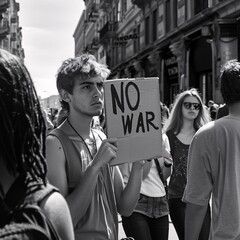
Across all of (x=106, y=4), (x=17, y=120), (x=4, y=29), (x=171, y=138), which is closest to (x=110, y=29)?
(x=106, y=4)

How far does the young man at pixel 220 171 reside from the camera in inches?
118

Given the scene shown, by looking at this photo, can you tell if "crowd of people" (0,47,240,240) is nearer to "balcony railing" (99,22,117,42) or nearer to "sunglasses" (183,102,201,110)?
"sunglasses" (183,102,201,110)

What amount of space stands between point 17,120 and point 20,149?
0.25 feet

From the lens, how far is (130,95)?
3086 mm

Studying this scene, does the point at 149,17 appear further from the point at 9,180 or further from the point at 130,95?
the point at 9,180

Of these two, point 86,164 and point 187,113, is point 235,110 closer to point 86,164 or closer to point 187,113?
point 86,164

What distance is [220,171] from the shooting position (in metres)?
3.07

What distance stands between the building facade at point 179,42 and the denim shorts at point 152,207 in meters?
13.8

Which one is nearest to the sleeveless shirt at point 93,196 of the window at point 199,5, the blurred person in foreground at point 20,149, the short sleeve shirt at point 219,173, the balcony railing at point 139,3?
the short sleeve shirt at point 219,173

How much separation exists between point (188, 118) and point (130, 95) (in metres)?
2.65

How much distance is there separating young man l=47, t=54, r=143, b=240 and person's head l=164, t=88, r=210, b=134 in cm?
255

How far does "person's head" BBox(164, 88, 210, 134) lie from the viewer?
5621mm

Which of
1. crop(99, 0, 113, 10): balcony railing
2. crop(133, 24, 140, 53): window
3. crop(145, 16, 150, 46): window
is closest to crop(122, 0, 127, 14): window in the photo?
crop(133, 24, 140, 53): window

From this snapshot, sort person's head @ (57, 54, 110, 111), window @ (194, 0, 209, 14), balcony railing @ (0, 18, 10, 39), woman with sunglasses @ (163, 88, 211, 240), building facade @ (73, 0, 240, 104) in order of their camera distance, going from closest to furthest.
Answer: person's head @ (57, 54, 110, 111), woman with sunglasses @ (163, 88, 211, 240), building facade @ (73, 0, 240, 104), window @ (194, 0, 209, 14), balcony railing @ (0, 18, 10, 39)
